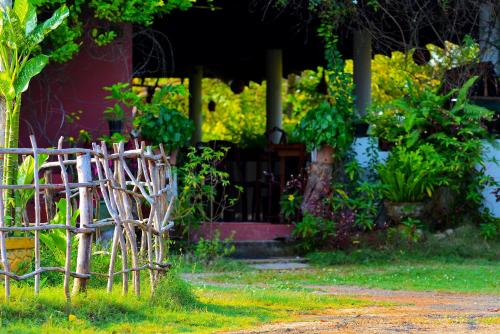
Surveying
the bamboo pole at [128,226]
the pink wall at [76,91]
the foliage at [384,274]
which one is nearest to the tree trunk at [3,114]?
the bamboo pole at [128,226]

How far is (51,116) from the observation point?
12.1m

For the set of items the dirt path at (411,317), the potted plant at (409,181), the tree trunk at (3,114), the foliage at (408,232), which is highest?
the tree trunk at (3,114)

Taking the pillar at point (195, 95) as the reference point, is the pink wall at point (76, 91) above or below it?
below

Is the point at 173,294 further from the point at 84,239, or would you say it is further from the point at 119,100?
the point at 119,100

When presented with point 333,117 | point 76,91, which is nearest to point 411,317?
point 333,117

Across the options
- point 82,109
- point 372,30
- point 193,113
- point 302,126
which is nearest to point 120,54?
point 82,109

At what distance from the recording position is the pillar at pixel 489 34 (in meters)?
13.9

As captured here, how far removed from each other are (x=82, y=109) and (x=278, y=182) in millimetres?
3006

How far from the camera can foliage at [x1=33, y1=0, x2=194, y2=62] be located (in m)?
11.3

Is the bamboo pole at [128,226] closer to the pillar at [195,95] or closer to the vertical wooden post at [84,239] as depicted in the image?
the vertical wooden post at [84,239]

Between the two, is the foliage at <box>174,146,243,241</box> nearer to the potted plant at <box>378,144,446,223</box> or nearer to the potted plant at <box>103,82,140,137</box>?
the potted plant at <box>103,82,140,137</box>

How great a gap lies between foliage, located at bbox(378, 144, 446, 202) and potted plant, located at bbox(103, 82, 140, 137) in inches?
134

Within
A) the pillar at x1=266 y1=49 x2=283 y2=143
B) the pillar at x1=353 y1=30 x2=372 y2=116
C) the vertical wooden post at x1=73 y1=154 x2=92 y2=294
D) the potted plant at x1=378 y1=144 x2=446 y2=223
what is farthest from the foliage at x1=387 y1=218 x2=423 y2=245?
the pillar at x1=266 y1=49 x2=283 y2=143

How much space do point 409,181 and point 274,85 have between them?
7.18 m
